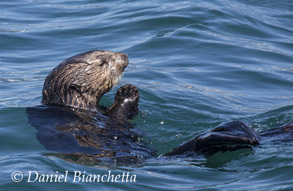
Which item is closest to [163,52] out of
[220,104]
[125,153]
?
[220,104]

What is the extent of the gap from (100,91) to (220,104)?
193cm

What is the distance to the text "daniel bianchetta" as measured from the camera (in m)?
4.36

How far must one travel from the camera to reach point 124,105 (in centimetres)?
587

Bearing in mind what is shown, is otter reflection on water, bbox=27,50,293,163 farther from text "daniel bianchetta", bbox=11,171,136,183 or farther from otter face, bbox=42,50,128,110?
text "daniel bianchetta", bbox=11,171,136,183

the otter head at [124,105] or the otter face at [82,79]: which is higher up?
the otter face at [82,79]

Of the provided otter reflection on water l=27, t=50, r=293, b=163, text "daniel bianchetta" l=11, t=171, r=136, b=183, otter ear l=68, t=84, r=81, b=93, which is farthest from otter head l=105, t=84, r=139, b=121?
text "daniel bianchetta" l=11, t=171, r=136, b=183

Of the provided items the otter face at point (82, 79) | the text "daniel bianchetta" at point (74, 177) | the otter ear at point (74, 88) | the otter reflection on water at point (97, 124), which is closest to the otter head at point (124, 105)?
the otter reflection on water at point (97, 124)

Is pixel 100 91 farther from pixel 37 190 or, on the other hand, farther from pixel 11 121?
pixel 37 190

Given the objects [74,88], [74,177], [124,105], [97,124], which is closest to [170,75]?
[124,105]

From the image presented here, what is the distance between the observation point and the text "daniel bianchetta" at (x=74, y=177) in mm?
4355

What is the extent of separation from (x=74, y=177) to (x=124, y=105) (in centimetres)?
162

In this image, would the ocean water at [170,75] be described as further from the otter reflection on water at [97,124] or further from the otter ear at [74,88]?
the otter ear at [74,88]

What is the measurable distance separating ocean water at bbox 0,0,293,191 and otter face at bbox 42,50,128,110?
51 cm

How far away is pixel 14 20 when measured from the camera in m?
11.5
